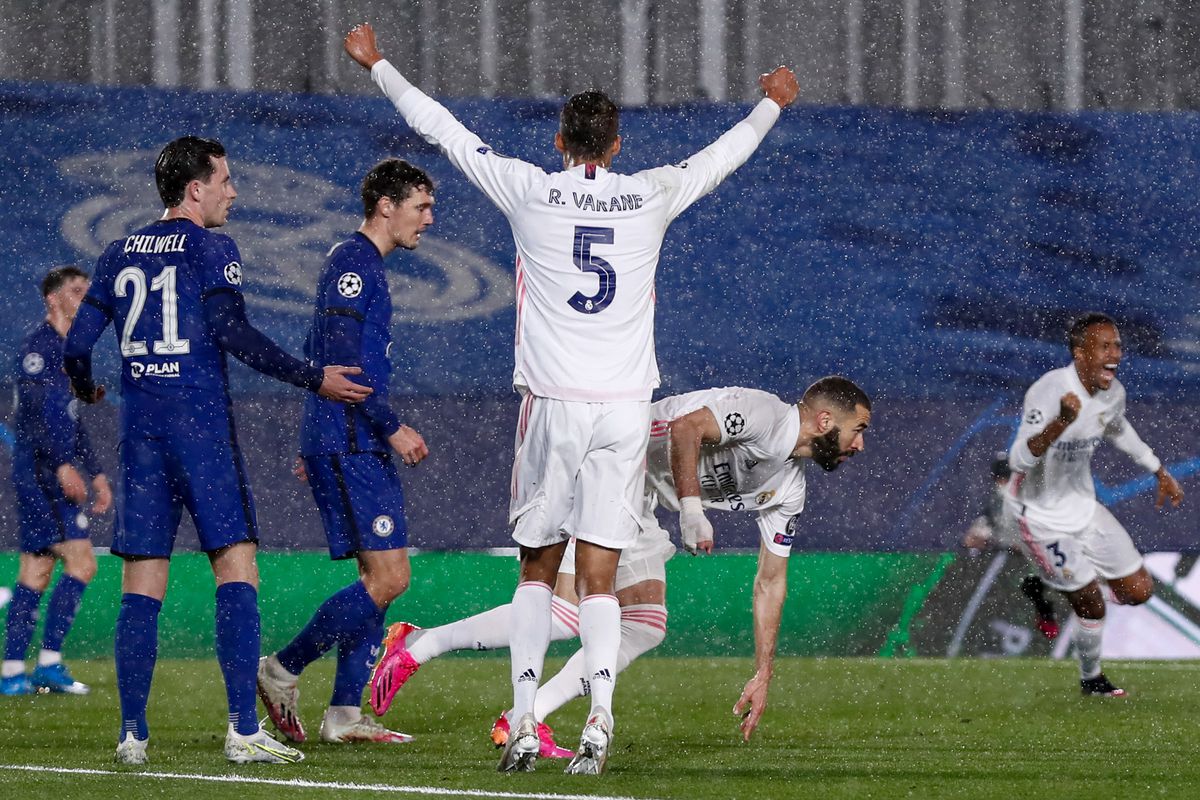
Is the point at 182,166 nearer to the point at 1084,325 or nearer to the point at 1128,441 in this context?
the point at 1084,325

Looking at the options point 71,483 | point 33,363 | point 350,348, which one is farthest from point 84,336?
point 33,363

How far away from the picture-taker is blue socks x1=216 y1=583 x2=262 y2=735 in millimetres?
4598

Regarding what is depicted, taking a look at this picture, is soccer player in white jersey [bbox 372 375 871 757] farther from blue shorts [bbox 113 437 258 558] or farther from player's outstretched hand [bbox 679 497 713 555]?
blue shorts [bbox 113 437 258 558]

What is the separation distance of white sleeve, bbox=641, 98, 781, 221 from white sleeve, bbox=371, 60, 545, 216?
0.35 m

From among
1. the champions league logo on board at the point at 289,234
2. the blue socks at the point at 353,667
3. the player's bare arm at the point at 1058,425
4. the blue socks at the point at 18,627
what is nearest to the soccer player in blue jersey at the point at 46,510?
the blue socks at the point at 18,627

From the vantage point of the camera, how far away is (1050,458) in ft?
29.1

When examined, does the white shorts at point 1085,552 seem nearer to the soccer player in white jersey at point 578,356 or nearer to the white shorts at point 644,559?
the white shorts at point 644,559

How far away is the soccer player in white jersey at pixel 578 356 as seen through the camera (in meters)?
4.56

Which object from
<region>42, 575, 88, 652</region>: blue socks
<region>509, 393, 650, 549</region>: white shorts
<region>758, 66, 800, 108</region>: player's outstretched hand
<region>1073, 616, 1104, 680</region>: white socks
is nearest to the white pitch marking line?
<region>509, 393, 650, 549</region>: white shorts

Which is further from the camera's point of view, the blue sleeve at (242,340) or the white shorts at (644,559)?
the white shorts at (644,559)

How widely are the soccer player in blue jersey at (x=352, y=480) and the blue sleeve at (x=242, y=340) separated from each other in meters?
0.72

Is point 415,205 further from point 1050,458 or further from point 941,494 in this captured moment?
point 941,494

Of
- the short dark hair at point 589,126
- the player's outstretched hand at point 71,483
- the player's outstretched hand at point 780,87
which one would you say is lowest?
the player's outstretched hand at point 71,483

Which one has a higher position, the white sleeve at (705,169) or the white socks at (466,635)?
the white sleeve at (705,169)
